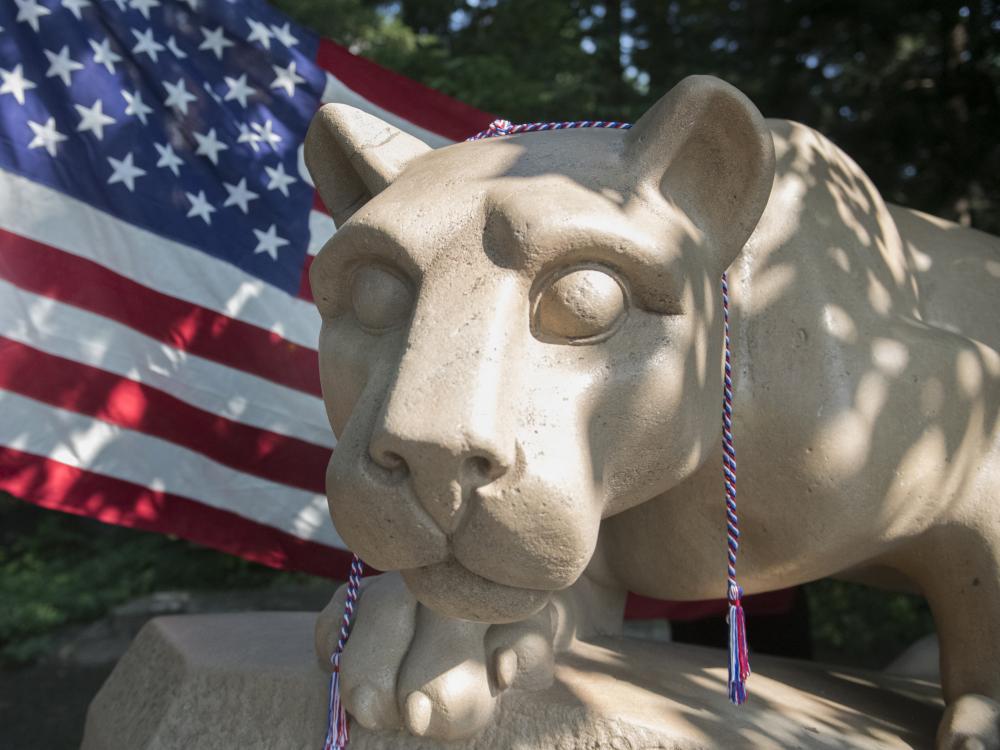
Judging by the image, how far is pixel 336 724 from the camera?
6.52 feet

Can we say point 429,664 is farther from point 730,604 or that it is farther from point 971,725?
point 971,725

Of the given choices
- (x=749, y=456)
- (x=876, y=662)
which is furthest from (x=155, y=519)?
(x=876, y=662)

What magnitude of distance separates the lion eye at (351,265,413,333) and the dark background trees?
4328mm

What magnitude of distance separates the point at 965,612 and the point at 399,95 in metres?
3.02

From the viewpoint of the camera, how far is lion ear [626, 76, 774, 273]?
1775 mm

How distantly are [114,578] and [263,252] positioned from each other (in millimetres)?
4862

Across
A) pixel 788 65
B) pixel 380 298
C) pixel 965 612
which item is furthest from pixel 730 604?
pixel 788 65

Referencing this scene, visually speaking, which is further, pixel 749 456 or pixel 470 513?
pixel 749 456

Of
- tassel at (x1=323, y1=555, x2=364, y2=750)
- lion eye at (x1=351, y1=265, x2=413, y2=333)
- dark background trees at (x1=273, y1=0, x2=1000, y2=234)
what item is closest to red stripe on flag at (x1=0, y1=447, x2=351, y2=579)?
tassel at (x1=323, y1=555, x2=364, y2=750)

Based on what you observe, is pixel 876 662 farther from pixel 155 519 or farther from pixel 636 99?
pixel 155 519

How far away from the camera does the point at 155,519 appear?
363 cm

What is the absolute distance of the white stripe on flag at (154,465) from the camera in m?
3.37

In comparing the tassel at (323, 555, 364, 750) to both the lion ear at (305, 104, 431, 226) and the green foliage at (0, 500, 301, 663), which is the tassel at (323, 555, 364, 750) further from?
the green foliage at (0, 500, 301, 663)

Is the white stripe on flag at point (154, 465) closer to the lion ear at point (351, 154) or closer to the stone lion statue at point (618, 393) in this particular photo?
the stone lion statue at point (618, 393)
